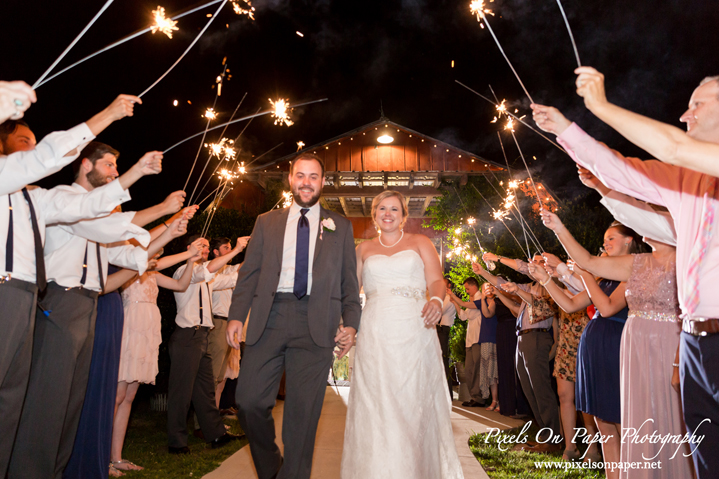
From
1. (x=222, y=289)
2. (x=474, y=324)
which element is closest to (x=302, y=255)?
(x=222, y=289)

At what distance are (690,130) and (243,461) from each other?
466 centimetres

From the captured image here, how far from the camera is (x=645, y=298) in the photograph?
315cm

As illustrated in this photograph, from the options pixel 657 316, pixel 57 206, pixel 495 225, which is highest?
pixel 495 225

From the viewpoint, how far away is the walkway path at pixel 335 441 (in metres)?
4.38

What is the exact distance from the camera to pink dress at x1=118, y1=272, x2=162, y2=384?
15.7 ft

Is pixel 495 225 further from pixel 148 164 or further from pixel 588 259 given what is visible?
pixel 148 164

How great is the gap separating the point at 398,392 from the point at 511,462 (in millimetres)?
2139

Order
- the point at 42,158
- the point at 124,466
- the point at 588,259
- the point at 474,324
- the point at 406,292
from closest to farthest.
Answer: the point at 42,158
the point at 588,259
the point at 406,292
the point at 124,466
the point at 474,324

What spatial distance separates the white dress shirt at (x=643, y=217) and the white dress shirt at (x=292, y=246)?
1.95 metres

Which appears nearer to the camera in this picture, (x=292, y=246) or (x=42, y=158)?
(x=42, y=158)

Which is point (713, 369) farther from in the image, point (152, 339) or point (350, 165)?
point (350, 165)

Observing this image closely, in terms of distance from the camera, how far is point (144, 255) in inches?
144

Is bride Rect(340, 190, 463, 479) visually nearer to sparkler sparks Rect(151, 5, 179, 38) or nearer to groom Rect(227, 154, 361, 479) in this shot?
groom Rect(227, 154, 361, 479)

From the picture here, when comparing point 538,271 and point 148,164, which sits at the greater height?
point 148,164
